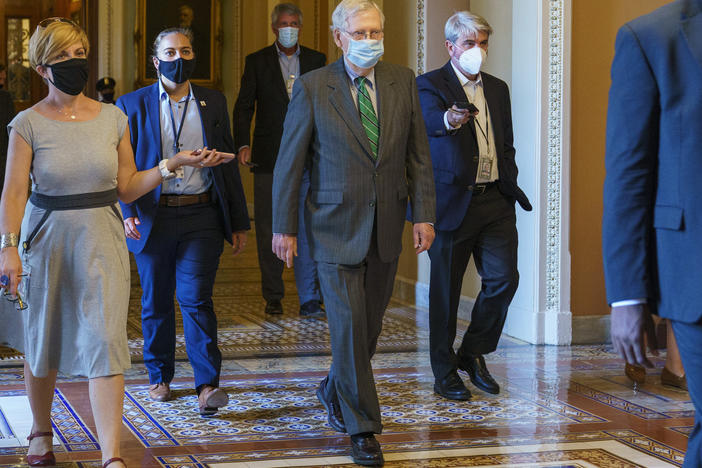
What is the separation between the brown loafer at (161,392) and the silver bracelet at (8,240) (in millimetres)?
1703

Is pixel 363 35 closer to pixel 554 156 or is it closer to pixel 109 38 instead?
pixel 554 156

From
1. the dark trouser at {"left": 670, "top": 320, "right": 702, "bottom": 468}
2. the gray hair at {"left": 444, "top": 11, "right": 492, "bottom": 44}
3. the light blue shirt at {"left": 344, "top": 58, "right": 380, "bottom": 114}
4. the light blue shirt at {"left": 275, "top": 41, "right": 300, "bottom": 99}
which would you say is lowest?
the dark trouser at {"left": 670, "top": 320, "right": 702, "bottom": 468}

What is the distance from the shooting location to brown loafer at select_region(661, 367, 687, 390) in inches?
223

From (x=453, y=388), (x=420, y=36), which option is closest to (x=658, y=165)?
(x=453, y=388)

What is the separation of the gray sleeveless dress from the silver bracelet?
72 mm

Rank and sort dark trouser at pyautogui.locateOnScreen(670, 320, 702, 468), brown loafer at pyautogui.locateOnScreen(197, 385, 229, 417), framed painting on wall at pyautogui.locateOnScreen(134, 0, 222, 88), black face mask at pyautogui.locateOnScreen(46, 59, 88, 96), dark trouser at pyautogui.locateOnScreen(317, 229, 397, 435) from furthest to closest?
1. framed painting on wall at pyautogui.locateOnScreen(134, 0, 222, 88)
2. brown loafer at pyautogui.locateOnScreen(197, 385, 229, 417)
3. dark trouser at pyautogui.locateOnScreen(317, 229, 397, 435)
4. black face mask at pyautogui.locateOnScreen(46, 59, 88, 96)
5. dark trouser at pyautogui.locateOnScreen(670, 320, 702, 468)

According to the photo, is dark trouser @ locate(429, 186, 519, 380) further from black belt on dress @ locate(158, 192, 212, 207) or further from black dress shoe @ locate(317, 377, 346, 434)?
black belt on dress @ locate(158, 192, 212, 207)

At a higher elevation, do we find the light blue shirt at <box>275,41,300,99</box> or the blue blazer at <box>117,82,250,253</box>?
the light blue shirt at <box>275,41,300,99</box>

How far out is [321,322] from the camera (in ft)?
25.5

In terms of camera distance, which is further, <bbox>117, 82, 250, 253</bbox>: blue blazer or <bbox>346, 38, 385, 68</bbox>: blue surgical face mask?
<bbox>117, 82, 250, 253</bbox>: blue blazer

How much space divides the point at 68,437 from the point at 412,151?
1964 mm

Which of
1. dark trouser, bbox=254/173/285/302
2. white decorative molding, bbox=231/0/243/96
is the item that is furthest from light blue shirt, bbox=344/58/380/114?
white decorative molding, bbox=231/0/243/96

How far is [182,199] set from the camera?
16.0 feet

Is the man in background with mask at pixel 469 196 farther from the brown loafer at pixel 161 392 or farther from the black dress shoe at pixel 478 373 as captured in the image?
the brown loafer at pixel 161 392
